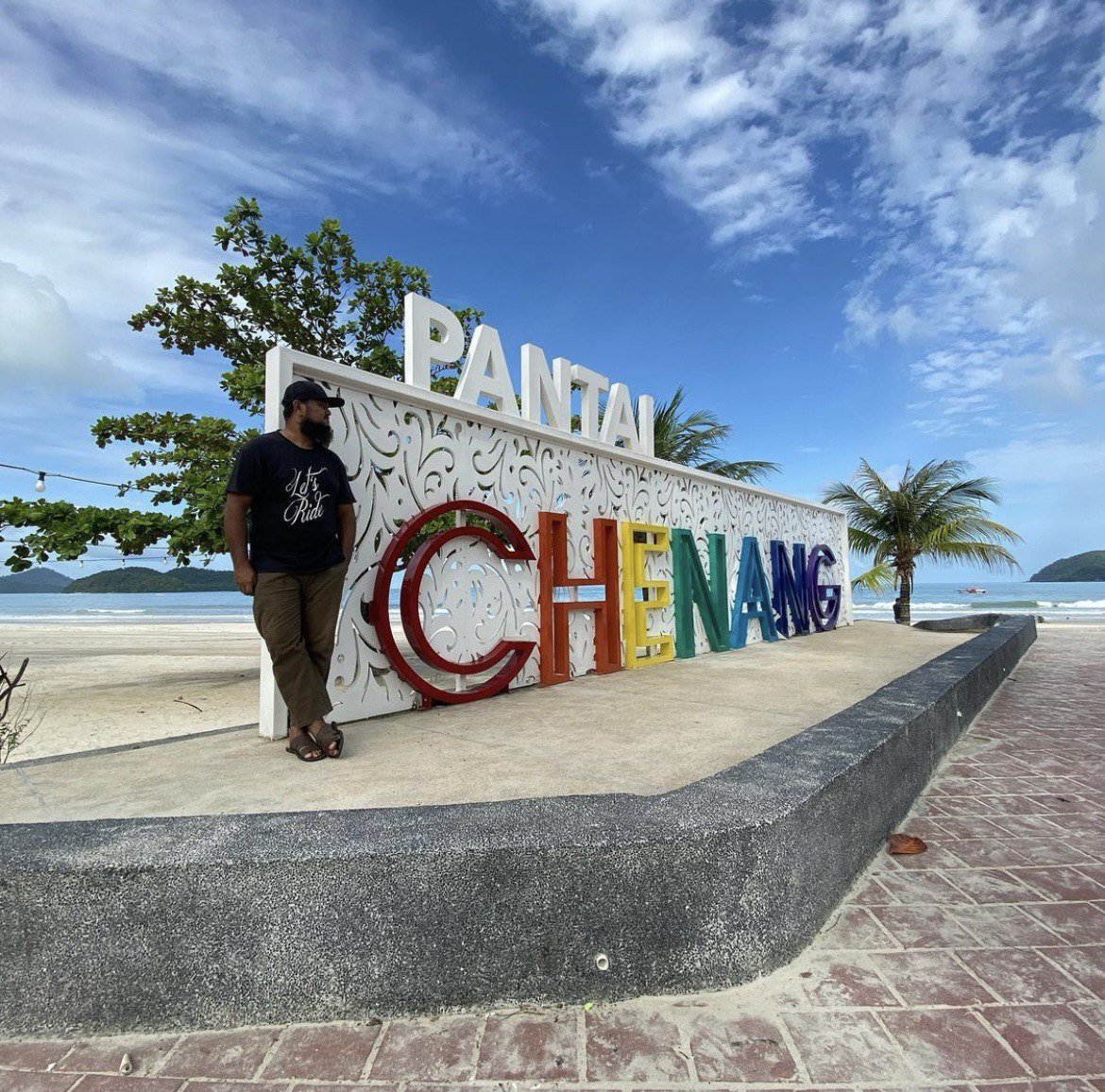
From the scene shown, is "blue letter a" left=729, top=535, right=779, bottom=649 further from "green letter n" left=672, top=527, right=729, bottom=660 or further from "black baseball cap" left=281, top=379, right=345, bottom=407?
"black baseball cap" left=281, top=379, right=345, bottom=407

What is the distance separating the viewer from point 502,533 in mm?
6145

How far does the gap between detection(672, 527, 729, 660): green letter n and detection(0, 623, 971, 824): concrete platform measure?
1.82m

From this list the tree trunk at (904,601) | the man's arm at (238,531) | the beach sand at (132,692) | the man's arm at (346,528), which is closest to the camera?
the man's arm at (238,531)

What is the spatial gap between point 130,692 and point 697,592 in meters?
7.04

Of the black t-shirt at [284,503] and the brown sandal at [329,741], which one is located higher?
the black t-shirt at [284,503]

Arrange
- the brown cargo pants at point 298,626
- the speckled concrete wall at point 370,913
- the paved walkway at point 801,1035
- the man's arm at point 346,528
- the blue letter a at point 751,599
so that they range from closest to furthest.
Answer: the paved walkway at point 801,1035 → the speckled concrete wall at point 370,913 → the brown cargo pants at point 298,626 → the man's arm at point 346,528 → the blue letter a at point 751,599

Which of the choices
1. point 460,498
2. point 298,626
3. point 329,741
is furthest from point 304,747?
point 460,498

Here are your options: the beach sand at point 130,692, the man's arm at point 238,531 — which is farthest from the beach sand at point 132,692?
the man's arm at point 238,531

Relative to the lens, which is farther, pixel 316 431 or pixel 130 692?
pixel 130 692

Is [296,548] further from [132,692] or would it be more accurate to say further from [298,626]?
[132,692]

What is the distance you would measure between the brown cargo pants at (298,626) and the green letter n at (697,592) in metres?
4.39

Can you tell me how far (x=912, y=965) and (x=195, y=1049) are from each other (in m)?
1.78

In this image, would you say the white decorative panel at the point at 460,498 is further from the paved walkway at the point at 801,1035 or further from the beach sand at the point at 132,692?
the paved walkway at the point at 801,1035

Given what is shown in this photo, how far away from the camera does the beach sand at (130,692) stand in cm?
588
